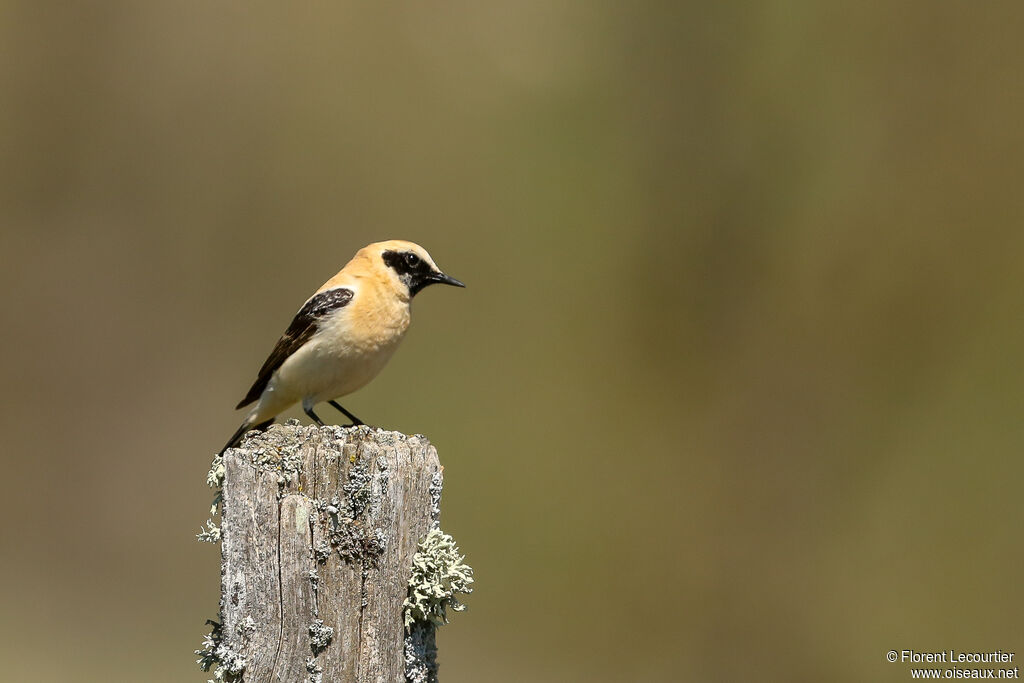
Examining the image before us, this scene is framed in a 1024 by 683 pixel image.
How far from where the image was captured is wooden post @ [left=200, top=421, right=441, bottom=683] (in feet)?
10.3

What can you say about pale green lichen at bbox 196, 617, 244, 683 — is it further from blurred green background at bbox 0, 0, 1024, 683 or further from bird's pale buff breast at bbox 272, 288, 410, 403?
blurred green background at bbox 0, 0, 1024, 683

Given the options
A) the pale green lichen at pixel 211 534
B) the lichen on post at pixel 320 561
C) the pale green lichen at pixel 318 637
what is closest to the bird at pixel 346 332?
the pale green lichen at pixel 211 534

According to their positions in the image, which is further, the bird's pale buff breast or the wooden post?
the bird's pale buff breast

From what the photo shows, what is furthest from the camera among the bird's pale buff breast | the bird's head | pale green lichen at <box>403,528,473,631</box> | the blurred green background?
the blurred green background

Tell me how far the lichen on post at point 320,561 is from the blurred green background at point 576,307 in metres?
9.27

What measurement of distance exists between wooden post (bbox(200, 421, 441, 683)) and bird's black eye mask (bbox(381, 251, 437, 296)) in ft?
8.34

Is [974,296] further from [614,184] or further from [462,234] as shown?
[462,234]

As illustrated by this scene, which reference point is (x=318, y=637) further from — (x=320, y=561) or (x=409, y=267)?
(x=409, y=267)

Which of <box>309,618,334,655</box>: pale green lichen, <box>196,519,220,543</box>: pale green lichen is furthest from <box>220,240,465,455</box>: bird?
<box>309,618,334,655</box>: pale green lichen

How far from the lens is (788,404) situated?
14648 mm

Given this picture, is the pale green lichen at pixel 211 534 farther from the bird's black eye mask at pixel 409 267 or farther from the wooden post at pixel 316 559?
the bird's black eye mask at pixel 409 267

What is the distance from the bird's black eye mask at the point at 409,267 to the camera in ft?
19.2

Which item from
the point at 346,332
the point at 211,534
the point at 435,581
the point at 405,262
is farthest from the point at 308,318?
the point at 435,581

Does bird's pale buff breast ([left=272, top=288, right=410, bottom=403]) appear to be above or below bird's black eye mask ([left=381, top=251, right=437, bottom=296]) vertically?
below
